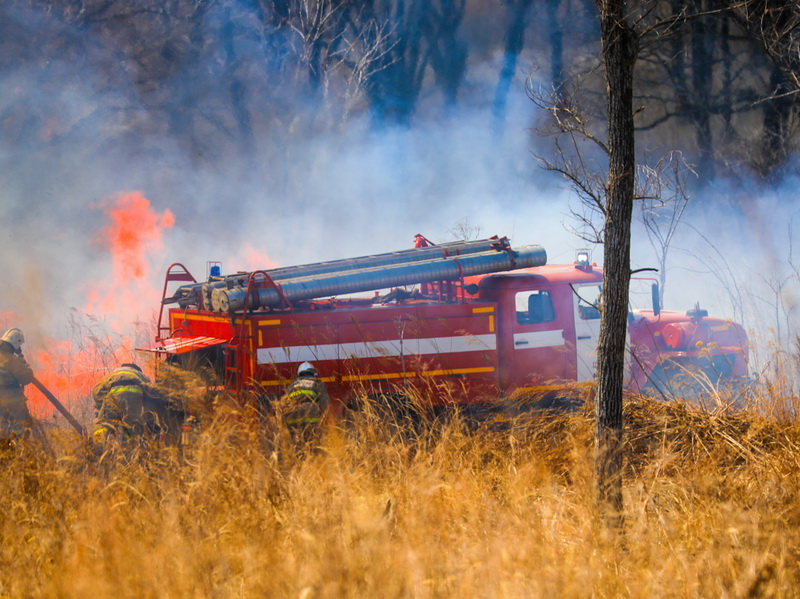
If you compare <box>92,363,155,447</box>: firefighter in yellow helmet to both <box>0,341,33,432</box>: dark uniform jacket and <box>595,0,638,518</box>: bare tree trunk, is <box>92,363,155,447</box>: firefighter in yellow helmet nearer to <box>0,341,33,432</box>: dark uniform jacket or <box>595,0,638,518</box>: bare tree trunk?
<box>0,341,33,432</box>: dark uniform jacket

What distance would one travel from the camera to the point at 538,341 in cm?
709

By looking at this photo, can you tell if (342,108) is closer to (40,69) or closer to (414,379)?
(40,69)

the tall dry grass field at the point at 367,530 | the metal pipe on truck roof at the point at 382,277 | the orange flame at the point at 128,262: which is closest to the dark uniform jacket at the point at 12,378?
the metal pipe on truck roof at the point at 382,277

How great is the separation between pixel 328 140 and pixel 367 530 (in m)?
23.9

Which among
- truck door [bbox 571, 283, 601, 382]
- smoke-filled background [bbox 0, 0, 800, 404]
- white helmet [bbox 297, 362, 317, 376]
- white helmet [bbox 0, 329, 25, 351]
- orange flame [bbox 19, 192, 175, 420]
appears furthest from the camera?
smoke-filled background [bbox 0, 0, 800, 404]

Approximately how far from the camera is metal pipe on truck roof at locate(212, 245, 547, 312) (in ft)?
20.5

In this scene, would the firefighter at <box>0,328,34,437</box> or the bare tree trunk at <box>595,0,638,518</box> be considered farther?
the firefighter at <box>0,328,34,437</box>

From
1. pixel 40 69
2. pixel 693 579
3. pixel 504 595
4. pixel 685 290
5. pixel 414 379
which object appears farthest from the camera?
pixel 40 69

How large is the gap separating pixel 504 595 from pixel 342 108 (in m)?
24.6

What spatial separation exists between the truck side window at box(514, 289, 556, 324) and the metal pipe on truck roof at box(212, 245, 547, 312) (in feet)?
1.30

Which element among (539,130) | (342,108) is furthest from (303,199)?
(539,130)

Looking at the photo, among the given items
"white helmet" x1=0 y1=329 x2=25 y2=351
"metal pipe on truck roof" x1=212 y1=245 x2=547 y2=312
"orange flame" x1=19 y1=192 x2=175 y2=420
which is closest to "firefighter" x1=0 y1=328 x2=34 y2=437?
"white helmet" x1=0 y1=329 x2=25 y2=351

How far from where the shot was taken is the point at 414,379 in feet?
21.5

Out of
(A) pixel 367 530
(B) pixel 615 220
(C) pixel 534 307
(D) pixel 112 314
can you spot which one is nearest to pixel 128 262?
(D) pixel 112 314
